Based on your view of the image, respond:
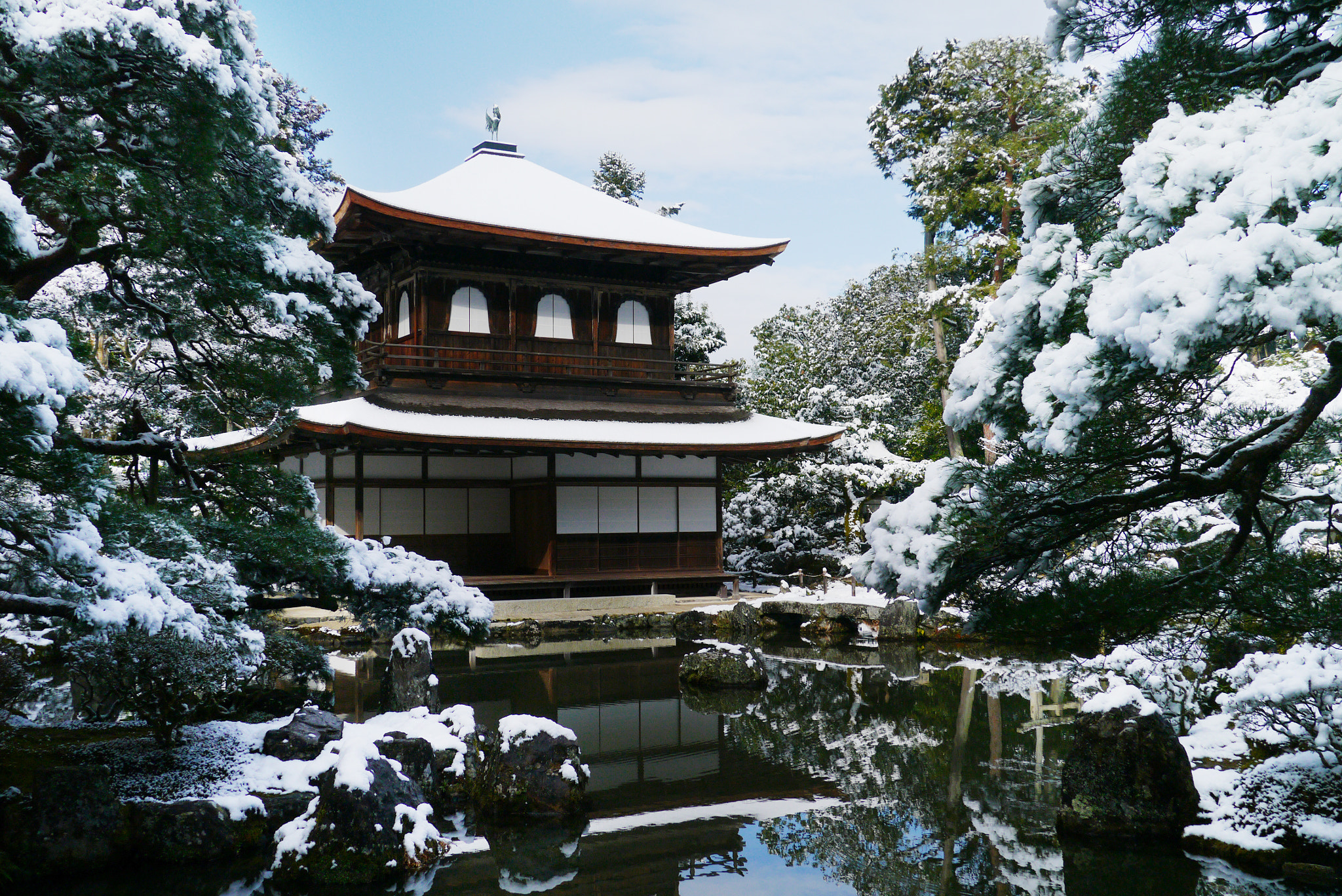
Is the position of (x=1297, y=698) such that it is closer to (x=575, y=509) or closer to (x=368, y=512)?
(x=575, y=509)

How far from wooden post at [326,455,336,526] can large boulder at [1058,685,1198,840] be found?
15.0 metres

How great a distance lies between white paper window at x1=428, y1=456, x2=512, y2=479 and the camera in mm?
19391

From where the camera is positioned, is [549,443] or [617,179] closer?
[549,443]

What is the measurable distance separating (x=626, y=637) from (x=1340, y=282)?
50.4 feet

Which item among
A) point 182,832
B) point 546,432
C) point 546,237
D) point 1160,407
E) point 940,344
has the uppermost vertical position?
point 546,237

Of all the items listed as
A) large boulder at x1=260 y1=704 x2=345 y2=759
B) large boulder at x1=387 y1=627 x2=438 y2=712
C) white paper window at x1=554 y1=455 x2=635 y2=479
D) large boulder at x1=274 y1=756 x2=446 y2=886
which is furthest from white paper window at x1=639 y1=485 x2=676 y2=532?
large boulder at x1=274 y1=756 x2=446 y2=886

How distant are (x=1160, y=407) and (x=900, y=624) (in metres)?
13.6

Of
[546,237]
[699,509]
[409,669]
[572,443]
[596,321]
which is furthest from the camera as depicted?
[596,321]

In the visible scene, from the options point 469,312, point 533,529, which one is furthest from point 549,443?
point 469,312

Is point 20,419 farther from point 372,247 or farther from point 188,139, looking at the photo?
point 372,247

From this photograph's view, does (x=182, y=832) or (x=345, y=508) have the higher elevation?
(x=345, y=508)

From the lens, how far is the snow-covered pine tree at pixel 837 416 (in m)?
23.8

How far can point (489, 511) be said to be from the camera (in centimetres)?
1998

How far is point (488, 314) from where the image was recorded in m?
19.8
